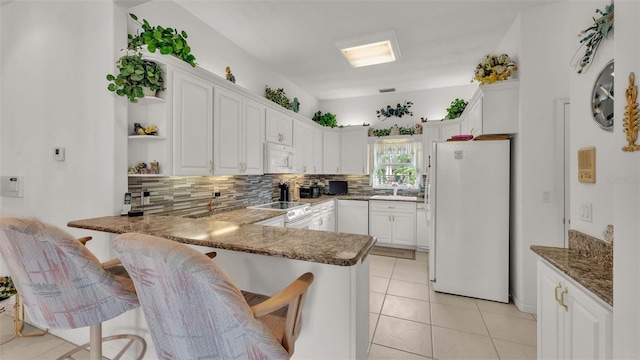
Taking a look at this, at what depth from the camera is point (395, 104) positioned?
524 centimetres

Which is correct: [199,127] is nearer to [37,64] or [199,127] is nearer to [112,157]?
[112,157]

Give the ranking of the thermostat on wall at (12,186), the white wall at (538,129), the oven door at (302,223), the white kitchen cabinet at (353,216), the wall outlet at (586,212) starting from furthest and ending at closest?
the white kitchen cabinet at (353,216)
the oven door at (302,223)
the white wall at (538,129)
the thermostat on wall at (12,186)
the wall outlet at (586,212)

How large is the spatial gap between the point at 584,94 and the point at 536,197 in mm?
1360

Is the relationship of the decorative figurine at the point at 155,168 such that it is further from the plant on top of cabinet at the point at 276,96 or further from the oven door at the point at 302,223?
the plant on top of cabinet at the point at 276,96

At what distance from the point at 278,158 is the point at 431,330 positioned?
264 cm

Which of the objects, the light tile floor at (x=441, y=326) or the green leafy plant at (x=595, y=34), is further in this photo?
the light tile floor at (x=441, y=326)

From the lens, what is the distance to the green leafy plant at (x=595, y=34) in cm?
133

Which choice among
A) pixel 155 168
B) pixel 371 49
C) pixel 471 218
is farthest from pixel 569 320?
pixel 371 49

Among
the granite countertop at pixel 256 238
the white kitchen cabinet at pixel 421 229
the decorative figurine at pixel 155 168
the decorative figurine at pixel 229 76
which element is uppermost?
the decorative figurine at pixel 229 76

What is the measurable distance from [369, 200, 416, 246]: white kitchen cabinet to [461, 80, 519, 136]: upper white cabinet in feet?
6.63

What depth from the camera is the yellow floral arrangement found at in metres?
2.65

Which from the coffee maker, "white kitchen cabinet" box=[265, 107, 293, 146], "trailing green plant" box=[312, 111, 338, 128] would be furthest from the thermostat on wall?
"trailing green plant" box=[312, 111, 338, 128]

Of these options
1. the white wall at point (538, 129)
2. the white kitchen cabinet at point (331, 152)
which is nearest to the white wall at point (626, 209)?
the white wall at point (538, 129)

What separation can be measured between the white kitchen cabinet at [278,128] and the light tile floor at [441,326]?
2.29 m
